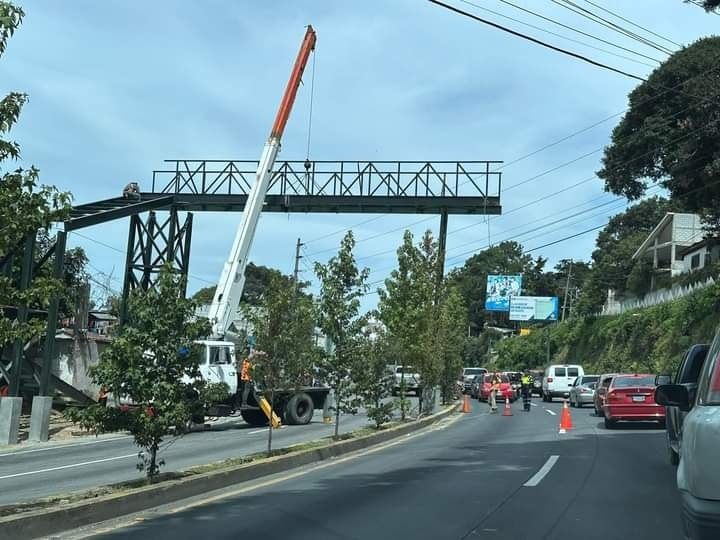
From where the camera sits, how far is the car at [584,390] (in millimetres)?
35625

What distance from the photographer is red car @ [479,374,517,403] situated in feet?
126

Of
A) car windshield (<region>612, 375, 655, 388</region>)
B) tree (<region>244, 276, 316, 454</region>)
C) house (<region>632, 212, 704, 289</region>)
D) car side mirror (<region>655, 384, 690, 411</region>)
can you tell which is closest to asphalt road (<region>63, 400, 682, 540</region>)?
tree (<region>244, 276, 316, 454</region>)

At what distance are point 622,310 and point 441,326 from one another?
35680mm

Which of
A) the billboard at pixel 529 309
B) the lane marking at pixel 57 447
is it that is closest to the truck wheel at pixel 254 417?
the lane marking at pixel 57 447

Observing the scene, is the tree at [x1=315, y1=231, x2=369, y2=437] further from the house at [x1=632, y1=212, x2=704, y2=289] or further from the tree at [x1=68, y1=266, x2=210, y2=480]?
the house at [x1=632, y1=212, x2=704, y2=289]

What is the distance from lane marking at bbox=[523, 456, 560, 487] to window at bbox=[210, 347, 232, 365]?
39.2ft

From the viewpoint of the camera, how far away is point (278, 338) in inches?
580

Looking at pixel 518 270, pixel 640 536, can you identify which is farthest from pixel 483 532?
pixel 518 270

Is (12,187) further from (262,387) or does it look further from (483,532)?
(262,387)

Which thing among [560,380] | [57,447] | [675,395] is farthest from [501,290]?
[675,395]

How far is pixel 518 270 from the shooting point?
12506 centimetres

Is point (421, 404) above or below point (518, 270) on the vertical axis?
below

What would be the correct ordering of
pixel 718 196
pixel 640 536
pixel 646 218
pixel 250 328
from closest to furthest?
pixel 640 536
pixel 250 328
pixel 718 196
pixel 646 218

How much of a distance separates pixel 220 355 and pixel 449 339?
1138 centimetres
